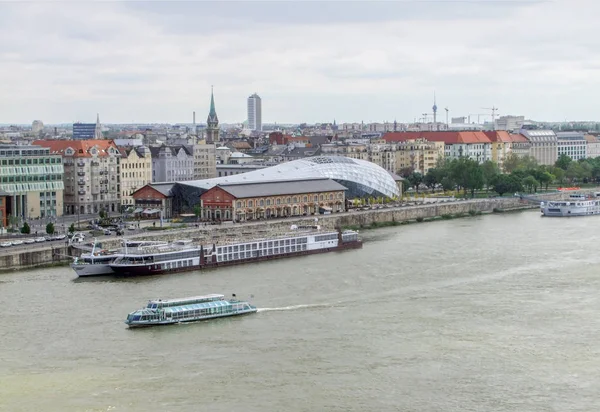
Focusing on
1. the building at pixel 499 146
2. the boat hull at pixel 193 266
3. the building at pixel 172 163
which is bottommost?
the boat hull at pixel 193 266

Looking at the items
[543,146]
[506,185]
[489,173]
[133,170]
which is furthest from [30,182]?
[543,146]

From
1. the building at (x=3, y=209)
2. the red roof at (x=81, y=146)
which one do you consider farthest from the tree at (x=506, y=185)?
the building at (x=3, y=209)

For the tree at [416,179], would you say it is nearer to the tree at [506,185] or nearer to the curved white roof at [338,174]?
the tree at [506,185]

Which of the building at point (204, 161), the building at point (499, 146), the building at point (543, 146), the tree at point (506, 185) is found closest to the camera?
the tree at point (506, 185)

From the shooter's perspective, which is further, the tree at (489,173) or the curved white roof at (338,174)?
the tree at (489,173)

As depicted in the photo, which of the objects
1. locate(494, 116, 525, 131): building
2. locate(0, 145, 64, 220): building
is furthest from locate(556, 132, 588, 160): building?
locate(0, 145, 64, 220): building

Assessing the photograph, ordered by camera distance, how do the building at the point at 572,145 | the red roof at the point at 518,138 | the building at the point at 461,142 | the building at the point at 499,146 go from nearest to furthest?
the building at the point at 461,142 < the building at the point at 499,146 < the red roof at the point at 518,138 < the building at the point at 572,145

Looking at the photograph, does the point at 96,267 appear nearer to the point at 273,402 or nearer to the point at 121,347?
the point at 121,347
